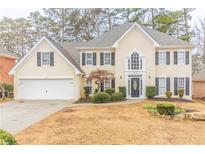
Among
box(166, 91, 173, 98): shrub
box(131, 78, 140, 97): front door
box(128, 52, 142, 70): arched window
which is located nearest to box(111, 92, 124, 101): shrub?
box(131, 78, 140, 97): front door

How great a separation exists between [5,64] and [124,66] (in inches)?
422

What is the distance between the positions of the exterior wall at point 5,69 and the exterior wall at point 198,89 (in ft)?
48.2

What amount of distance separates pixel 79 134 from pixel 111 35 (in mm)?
12249

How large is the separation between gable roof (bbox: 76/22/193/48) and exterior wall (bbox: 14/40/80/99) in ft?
6.97

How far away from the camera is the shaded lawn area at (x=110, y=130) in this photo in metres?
9.14

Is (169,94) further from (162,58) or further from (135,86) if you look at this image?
(162,58)

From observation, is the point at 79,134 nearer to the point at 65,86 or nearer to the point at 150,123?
the point at 150,123

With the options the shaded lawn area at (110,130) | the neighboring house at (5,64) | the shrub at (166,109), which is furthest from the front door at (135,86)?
the neighboring house at (5,64)

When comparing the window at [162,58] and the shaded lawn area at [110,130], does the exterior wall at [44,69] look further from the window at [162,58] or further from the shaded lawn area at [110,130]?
the shaded lawn area at [110,130]

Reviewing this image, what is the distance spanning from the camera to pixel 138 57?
20.3 meters

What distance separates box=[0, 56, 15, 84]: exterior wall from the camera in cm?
2246

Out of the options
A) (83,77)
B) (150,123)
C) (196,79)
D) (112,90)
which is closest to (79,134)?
(150,123)

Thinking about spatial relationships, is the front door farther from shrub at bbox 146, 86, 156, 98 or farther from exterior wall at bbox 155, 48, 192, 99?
exterior wall at bbox 155, 48, 192, 99
